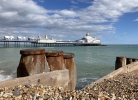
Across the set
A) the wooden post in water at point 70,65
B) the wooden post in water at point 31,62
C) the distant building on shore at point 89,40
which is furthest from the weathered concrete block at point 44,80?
the distant building on shore at point 89,40

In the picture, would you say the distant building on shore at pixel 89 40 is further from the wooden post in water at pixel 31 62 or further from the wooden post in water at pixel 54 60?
the wooden post in water at pixel 31 62

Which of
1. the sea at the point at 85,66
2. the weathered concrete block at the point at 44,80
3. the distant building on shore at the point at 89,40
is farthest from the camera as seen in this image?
the distant building on shore at the point at 89,40

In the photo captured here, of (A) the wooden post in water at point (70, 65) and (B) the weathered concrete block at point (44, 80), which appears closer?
(B) the weathered concrete block at point (44, 80)

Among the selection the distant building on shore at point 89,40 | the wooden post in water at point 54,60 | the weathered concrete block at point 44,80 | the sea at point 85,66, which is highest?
the distant building on shore at point 89,40

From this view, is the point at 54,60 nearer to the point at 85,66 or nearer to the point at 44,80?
the point at 44,80

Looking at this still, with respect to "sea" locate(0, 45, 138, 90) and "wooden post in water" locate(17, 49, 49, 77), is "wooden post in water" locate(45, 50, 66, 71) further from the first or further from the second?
"sea" locate(0, 45, 138, 90)

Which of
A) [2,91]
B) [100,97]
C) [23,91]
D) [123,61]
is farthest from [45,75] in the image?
[123,61]

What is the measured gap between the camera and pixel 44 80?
10.8 ft

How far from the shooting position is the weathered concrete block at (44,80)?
2883 mm

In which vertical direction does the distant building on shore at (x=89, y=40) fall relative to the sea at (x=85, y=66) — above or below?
above

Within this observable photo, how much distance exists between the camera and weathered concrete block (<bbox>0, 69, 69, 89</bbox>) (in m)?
2.88

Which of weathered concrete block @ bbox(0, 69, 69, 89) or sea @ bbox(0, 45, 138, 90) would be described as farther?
sea @ bbox(0, 45, 138, 90)

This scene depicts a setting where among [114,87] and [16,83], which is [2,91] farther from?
[114,87]

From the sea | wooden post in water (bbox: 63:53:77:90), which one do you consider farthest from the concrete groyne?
the sea
